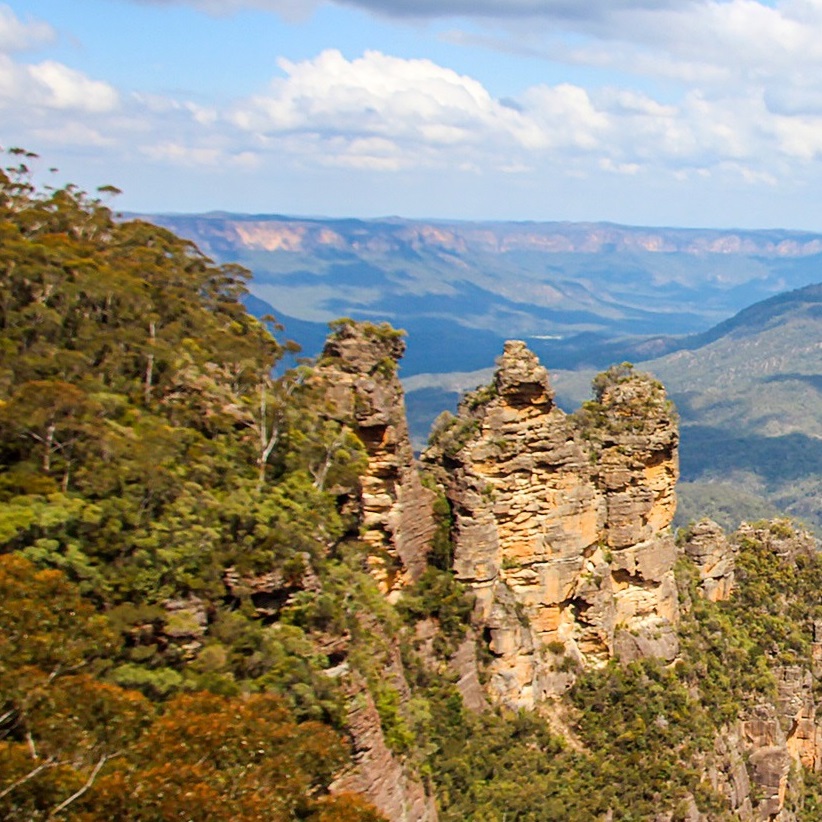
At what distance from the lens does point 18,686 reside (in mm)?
12602

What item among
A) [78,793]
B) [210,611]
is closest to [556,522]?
[210,611]

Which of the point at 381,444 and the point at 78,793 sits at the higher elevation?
the point at 381,444

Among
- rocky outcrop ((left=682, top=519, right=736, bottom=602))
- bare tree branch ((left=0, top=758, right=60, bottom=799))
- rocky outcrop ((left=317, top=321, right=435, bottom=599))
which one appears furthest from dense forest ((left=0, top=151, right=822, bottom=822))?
rocky outcrop ((left=682, top=519, right=736, bottom=602))

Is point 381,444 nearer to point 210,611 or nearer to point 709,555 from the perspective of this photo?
point 210,611

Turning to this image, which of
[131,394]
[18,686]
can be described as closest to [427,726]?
[131,394]

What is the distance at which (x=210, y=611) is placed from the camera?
17.9 meters

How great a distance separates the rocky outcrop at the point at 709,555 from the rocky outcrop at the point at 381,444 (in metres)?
14.8

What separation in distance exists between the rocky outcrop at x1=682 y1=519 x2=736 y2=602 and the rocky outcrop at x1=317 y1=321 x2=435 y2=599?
14.8m

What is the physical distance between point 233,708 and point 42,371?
34.5 ft

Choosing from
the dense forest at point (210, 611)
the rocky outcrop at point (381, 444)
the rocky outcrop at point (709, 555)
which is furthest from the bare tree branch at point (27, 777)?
the rocky outcrop at point (709, 555)

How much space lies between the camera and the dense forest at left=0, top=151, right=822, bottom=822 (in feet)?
43.3

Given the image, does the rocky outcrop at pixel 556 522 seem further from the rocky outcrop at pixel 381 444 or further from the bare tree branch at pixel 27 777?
the bare tree branch at pixel 27 777

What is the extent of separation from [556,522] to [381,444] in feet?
22.0

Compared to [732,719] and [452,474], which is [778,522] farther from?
[452,474]
